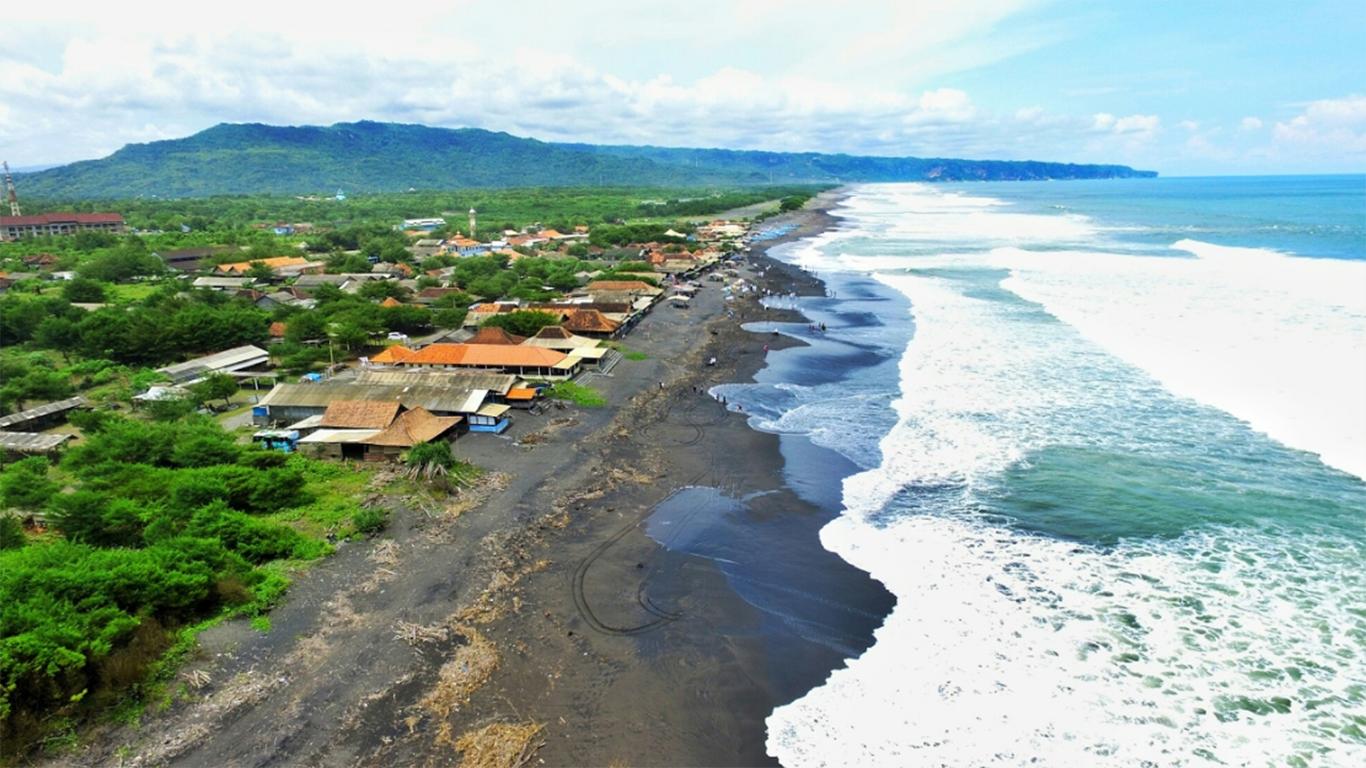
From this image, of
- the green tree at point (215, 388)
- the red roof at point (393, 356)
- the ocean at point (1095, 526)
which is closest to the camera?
the ocean at point (1095, 526)

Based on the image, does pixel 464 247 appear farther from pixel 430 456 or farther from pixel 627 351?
pixel 430 456

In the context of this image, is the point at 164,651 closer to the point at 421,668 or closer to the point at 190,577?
the point at 190,577

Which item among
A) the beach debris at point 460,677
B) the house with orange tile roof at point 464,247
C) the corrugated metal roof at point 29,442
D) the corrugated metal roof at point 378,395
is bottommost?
the beach debris at point 460,677

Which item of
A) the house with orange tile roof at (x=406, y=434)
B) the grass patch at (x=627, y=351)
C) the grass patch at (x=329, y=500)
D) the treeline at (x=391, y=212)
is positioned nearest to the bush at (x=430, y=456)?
the house with orange tile roof at (x=406, y=434)

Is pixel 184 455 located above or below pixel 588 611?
above

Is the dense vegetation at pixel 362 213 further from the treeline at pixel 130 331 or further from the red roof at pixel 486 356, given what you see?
the red roof at pixel 486 356

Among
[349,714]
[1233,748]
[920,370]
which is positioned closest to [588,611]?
[349,714]
